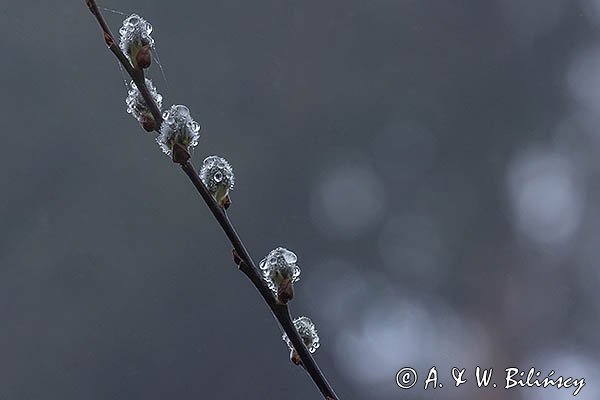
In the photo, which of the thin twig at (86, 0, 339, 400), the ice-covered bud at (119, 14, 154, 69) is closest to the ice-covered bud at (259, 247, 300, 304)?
the thin twig at (86, 0, 339, 400)

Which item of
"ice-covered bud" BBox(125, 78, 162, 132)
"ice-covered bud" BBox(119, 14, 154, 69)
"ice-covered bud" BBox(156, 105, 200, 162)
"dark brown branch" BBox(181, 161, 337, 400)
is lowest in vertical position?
"dark brown branch" BBox(181, 161, 337, 400)

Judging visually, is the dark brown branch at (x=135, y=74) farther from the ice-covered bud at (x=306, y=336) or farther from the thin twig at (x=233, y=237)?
the ice-covered bud at (x=306, y=336)

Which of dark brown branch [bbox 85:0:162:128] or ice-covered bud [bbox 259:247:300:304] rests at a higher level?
dark brown branch [bbox 85:0:162:128]

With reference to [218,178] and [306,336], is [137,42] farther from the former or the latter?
[306,336]

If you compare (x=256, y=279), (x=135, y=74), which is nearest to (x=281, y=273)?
(x=256, y=279)

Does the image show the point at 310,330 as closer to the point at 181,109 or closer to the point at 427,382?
the point at 181,109

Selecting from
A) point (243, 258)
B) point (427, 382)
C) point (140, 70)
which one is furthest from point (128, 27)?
point (427, 382)

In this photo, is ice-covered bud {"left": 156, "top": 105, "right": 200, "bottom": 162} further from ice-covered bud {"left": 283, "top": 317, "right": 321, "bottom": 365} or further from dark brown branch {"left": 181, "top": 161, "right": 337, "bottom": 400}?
ice-covered bud {"left": 283, "top": 317, "right": 321, "bottom": 365}
